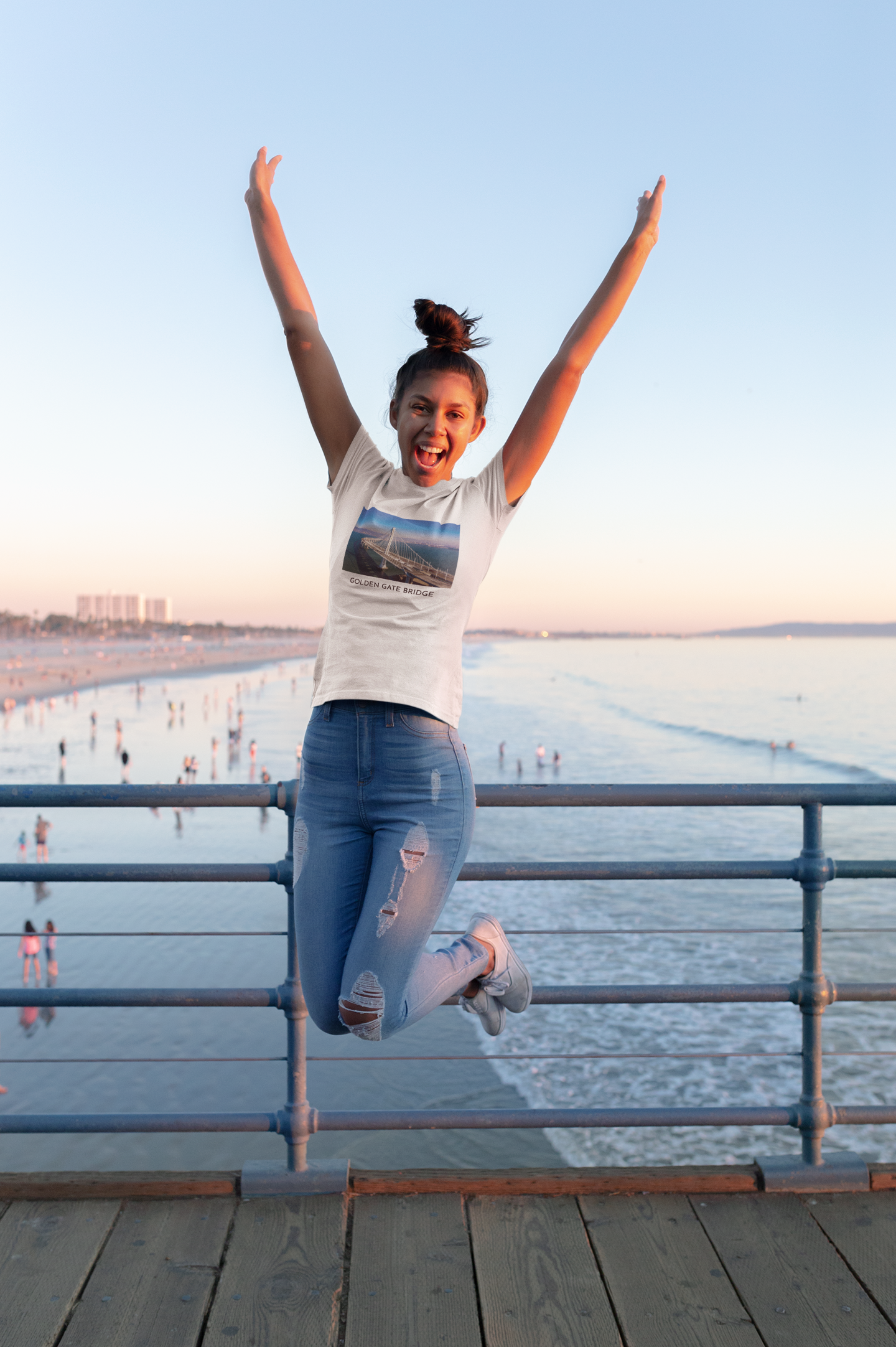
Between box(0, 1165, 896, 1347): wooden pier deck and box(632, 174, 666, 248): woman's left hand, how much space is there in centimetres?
258

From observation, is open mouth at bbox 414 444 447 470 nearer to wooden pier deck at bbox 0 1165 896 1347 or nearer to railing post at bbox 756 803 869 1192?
railing post at bbox 756 803 869 1192

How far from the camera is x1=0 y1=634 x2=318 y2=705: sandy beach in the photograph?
222ft

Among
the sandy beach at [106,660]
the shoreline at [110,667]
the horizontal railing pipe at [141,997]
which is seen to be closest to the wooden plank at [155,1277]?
the horizontal railing pipe at [141,997]

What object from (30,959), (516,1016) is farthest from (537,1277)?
(30,959)

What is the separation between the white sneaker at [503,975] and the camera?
7.95 ft

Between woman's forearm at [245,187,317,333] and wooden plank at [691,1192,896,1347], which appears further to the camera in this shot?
woman's forearm at [245,187,317,333]

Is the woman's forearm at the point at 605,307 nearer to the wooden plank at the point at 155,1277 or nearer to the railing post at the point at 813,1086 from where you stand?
the railing post at the point at 813,1086

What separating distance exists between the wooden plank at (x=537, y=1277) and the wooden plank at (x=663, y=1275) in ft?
0.15

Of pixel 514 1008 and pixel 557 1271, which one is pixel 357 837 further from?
pixel 557 1271

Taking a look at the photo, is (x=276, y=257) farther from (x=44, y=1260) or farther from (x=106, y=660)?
(x=106, y=660)

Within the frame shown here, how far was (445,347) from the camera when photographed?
2275 millimetres

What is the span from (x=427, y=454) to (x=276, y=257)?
65cm

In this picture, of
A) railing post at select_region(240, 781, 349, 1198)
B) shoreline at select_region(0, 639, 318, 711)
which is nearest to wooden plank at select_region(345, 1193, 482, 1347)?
railing post at select_region(240, 781, 349, 1198)

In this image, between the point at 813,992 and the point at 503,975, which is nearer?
the point at 503,975
